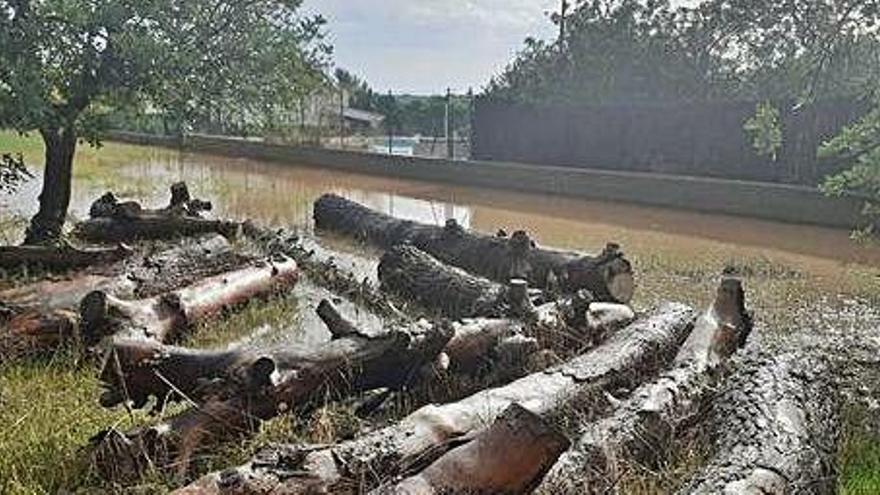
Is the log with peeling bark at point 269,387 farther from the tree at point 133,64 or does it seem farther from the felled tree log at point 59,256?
the tree at point 133,64

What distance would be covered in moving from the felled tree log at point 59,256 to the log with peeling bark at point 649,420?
4.68m

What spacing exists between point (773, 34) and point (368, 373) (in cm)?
1715

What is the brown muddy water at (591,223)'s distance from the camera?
9.97m

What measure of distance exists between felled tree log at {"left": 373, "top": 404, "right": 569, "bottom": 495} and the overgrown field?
71cm

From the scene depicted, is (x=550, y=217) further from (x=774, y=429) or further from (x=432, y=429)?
(x=432, y=429)

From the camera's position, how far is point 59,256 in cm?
816

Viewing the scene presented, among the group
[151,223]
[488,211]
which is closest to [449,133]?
[488,211]

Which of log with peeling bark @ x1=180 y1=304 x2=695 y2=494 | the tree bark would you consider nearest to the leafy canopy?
the tree bark

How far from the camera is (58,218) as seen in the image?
34.5ft

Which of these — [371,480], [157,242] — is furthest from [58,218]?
[371,480]

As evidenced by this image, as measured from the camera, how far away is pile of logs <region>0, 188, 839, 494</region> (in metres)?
3.61

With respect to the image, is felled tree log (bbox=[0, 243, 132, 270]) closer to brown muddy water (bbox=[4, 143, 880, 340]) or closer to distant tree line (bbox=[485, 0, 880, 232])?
brown muddy water (bbox=[4, 143, 880, 340])

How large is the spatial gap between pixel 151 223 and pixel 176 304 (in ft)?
13.9

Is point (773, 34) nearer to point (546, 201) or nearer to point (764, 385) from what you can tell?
point (546, 201)
